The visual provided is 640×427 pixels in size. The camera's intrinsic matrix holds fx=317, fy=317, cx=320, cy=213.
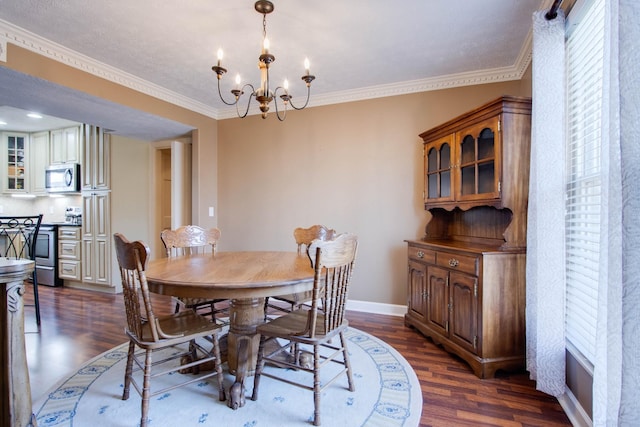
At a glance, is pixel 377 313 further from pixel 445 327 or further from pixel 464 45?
pixel 464 45

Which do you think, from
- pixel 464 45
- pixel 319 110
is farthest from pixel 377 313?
pixel 464 45

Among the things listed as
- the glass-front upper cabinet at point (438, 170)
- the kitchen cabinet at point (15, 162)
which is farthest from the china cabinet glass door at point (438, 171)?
the kitchen cabinet at point (15, 162)

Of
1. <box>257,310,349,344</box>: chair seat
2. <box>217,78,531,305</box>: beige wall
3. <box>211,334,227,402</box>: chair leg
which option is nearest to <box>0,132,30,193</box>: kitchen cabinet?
<box>217,78,531,305</box>: beige wall

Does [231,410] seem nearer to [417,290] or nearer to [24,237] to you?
[417,290]

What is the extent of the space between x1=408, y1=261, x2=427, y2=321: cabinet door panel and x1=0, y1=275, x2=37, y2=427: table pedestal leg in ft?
8.53

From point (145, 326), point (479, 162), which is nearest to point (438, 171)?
point (479, 162)

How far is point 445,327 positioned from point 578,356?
90cm

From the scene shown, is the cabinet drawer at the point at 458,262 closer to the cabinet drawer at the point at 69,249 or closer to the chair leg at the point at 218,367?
the chair leg at the point at 218,367

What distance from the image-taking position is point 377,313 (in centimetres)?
351

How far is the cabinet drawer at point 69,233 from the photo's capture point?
4.76m

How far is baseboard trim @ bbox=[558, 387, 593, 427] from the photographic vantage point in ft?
5.16

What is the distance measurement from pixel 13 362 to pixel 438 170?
303cm

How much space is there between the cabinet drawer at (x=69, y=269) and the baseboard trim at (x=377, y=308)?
4099 millimetres

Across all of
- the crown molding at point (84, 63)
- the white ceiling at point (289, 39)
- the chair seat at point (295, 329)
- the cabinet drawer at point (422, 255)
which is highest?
the white ceiling at point (289, 39)
